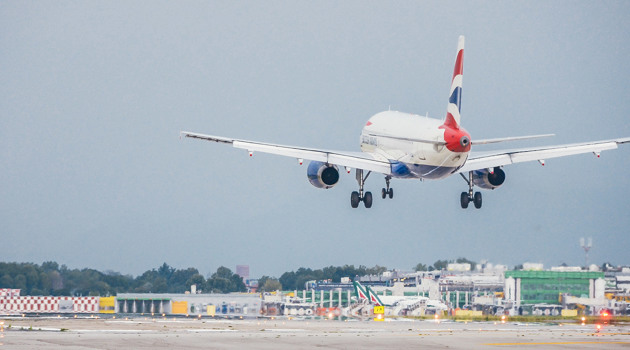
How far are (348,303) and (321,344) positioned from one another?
76.6 m

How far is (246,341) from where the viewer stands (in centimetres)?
5862

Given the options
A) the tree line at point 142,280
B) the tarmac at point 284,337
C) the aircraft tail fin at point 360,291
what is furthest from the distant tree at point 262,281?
the tarmac at point 284,337

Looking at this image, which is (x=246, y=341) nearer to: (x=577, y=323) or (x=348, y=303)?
(x=577, y=323)

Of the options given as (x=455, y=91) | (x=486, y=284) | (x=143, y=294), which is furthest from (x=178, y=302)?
(x=455, y=91)

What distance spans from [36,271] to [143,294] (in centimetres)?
1526

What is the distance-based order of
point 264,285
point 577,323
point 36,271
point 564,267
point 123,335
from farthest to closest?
point 264,285 < point 36,271 < point 564,267 < point 577,323 < point 123,335

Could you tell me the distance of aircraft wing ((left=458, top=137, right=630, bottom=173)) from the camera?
71688 millimetres

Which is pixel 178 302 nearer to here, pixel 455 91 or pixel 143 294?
pixel 143 294

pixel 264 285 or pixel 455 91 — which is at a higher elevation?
pixel 455 91

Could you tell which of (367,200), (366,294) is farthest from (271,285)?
(367,200)

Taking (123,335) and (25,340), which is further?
(123,335)

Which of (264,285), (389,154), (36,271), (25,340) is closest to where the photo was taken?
(25,340)

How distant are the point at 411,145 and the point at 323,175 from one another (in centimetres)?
921

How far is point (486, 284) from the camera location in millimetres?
120938
